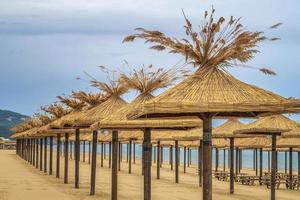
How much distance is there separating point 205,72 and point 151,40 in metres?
0.99

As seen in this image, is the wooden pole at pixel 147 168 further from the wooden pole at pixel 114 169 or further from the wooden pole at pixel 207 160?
the wooden pole at pixel 207 160

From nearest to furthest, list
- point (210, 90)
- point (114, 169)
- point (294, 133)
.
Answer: point (210, 90), point (114, 169), point (294, 133)

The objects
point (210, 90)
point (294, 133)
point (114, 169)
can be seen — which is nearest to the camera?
point (210, 90)

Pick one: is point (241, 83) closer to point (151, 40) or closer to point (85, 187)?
point (151, 40)

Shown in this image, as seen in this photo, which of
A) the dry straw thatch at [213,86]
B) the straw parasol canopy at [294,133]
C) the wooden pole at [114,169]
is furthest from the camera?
the straw parasol canopy at [294,133]

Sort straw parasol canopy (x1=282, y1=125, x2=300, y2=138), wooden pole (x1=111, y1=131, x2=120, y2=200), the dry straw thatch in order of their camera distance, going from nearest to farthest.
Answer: the dry straw thatch
wooden pole (x1=111, y1=131, x2=120, y2=200)
straw parasol canopy (x1=282, y1=125, x2=300, y2=138)

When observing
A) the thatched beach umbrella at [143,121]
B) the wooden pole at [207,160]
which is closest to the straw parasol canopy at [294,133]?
the thatched beach umbrella at [143,121]

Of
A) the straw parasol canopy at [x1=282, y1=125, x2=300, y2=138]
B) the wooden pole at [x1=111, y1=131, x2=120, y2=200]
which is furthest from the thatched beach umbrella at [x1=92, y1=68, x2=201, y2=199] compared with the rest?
the straw parasol canopy at [x1=282, y1=125, x2=300, y2=138]

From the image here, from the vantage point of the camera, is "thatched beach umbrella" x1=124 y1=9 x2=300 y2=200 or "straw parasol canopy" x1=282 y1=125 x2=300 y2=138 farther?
"straw parasol canopy" x1=282 y1=125 x2=300 y2=138

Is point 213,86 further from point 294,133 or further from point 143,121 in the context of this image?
point 294,133

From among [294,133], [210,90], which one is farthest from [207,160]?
[294,133]

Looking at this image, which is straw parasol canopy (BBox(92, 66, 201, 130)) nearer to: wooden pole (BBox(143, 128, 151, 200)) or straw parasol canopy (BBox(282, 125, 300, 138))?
wooden pole (BBox(143, 128, 151, 200))

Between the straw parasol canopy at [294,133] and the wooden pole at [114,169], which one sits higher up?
the straw parasol canopy at [294,133]

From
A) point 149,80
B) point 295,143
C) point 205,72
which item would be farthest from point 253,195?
point 205,72
